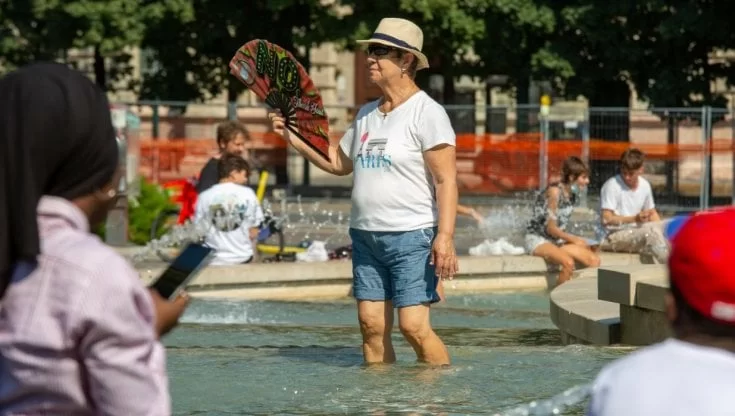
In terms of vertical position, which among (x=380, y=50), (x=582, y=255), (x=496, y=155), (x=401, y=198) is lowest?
(x=496, y=155)

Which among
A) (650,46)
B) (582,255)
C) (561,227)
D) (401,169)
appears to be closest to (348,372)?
(401,169)

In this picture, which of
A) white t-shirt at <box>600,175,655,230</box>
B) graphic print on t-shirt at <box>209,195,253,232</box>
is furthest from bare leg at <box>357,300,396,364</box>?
white t-shirt at <box>600,175,655,230</box>

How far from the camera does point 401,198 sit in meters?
7.04

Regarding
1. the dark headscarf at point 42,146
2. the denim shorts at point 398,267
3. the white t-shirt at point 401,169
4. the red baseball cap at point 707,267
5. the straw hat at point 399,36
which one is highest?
the straw hat at point 399,36

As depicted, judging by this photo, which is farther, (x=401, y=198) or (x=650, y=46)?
(x=650, y=46)

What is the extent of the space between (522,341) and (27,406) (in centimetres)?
682

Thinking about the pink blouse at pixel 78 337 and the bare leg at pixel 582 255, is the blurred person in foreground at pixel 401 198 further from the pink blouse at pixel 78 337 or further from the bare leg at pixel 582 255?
the bare leg at pixel 582 255

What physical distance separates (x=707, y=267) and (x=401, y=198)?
454 cm

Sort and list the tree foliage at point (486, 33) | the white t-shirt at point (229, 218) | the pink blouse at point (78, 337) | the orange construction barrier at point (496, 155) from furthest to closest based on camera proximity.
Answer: the tree foliage at point (486, 33), the orange construction barrier at point (496, 155), the white t-shirt at point (229, 218), the pink blouse at point (78, 337)

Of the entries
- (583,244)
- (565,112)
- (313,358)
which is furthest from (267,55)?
(565,112)

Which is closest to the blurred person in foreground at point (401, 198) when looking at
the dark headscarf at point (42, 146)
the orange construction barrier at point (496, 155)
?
the dark headscarf at point (42, 146)

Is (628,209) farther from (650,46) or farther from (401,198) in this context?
(650,46)

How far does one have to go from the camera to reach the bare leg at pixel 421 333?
23.3ft

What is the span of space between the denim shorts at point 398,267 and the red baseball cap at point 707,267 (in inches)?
175
